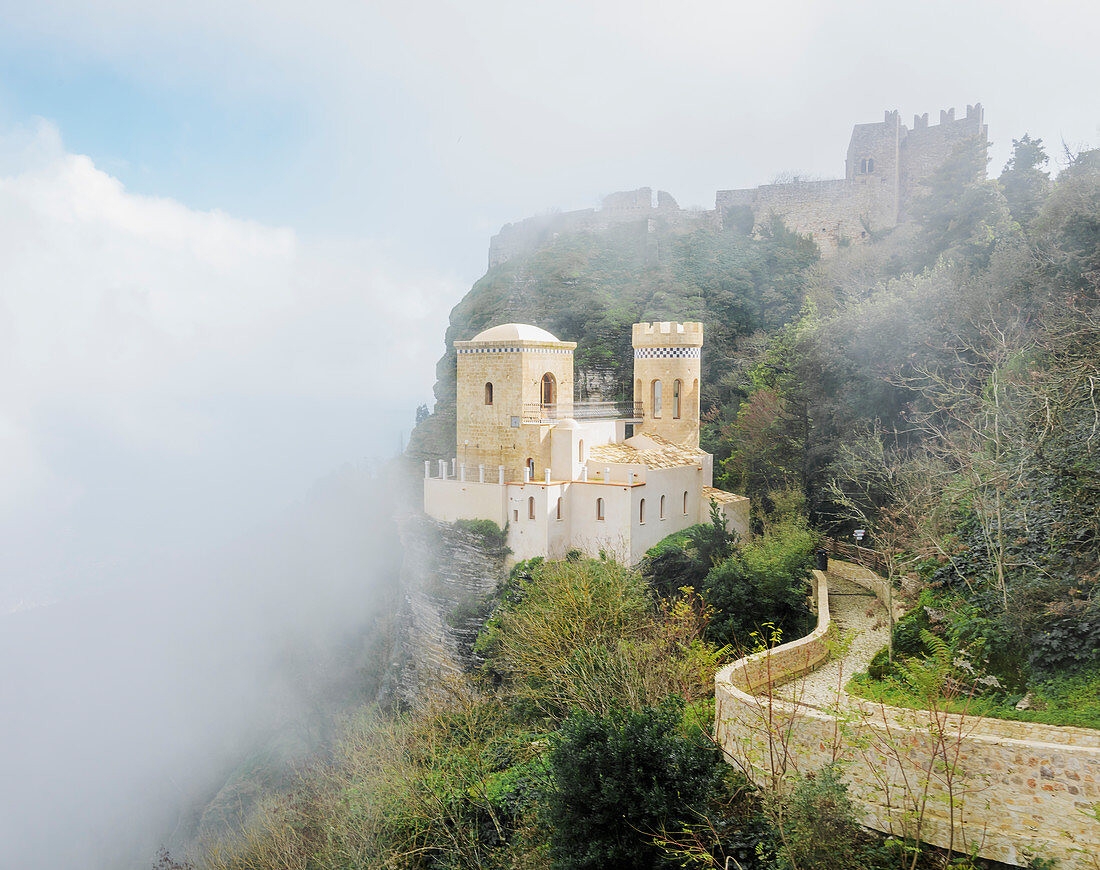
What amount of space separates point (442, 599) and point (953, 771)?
15262 millimetres

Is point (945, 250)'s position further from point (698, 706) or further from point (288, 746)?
point (288, 746)

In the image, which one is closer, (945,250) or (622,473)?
(622,473)

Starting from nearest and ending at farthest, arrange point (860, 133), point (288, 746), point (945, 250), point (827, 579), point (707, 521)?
point (827, 579) < point (707, 521) < point (945, 250) < point (288, 746) < point (860, 133)

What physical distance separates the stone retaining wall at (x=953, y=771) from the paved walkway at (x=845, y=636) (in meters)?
0.48

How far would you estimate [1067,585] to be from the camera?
346 inches

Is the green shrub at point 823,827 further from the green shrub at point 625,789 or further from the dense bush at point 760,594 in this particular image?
the dense bush at point 760,594

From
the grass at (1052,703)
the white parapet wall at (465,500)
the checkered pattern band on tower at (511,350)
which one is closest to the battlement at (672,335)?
the checkered pattern band on tower at (511,350)

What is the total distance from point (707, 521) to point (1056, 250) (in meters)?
10.3

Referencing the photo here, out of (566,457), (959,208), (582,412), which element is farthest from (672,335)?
(959,208)

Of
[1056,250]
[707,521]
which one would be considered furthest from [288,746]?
[1056,250]

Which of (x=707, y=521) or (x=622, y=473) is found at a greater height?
(x=622, y=473)

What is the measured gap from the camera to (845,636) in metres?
13.0

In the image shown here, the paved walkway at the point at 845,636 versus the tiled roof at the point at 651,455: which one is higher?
the tiled roof at the point at 651,455

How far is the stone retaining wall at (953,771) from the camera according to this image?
20.2 feet
